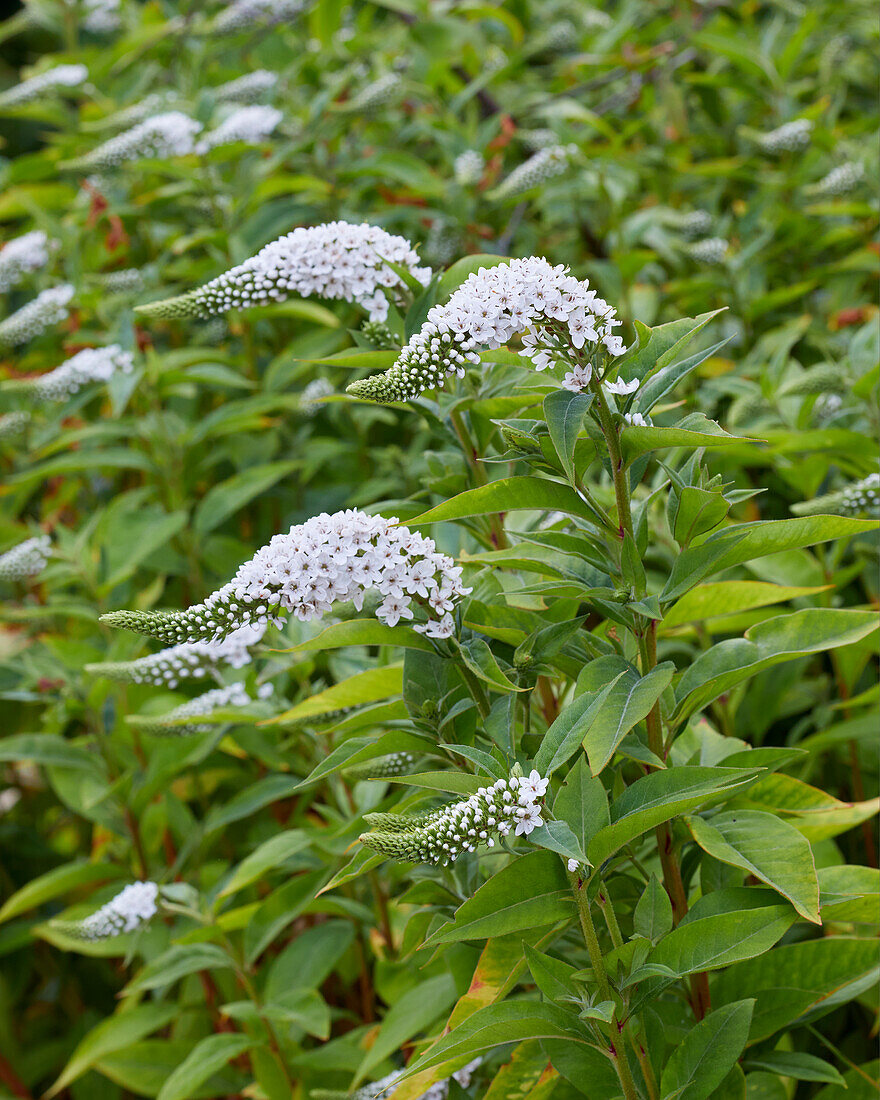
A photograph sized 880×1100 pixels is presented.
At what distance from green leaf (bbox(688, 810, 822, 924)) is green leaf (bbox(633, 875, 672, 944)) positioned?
84mm

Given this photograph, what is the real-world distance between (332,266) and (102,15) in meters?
4.11

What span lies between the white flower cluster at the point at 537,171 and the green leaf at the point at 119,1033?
234 centimetres

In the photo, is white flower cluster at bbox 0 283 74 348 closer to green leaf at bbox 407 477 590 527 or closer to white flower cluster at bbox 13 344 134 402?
white flower cluster at bbox 13 344 134 402

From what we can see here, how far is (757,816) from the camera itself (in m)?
1.35

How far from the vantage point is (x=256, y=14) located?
12.9ft

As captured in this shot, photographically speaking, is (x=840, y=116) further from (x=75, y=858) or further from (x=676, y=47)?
(x=75, y=858)

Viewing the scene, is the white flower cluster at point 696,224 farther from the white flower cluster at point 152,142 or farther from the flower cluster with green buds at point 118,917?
the flower cluster with green buds at point 118,917

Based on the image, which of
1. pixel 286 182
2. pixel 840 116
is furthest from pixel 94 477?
pixel 840 116

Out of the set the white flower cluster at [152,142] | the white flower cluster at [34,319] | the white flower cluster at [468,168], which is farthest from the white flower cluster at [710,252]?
the white flower cluster at [34,319]

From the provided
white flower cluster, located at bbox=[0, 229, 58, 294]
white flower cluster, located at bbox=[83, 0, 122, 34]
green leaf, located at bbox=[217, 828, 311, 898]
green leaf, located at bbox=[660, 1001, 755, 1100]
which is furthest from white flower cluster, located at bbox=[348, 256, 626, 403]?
white flower cluster, located at bbox=[83, 0, 122, 34]

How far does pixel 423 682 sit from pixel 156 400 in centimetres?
184

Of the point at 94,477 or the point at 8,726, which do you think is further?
the point at 94,477

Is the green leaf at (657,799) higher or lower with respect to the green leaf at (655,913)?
higher

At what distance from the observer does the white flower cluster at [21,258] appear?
3281mm
